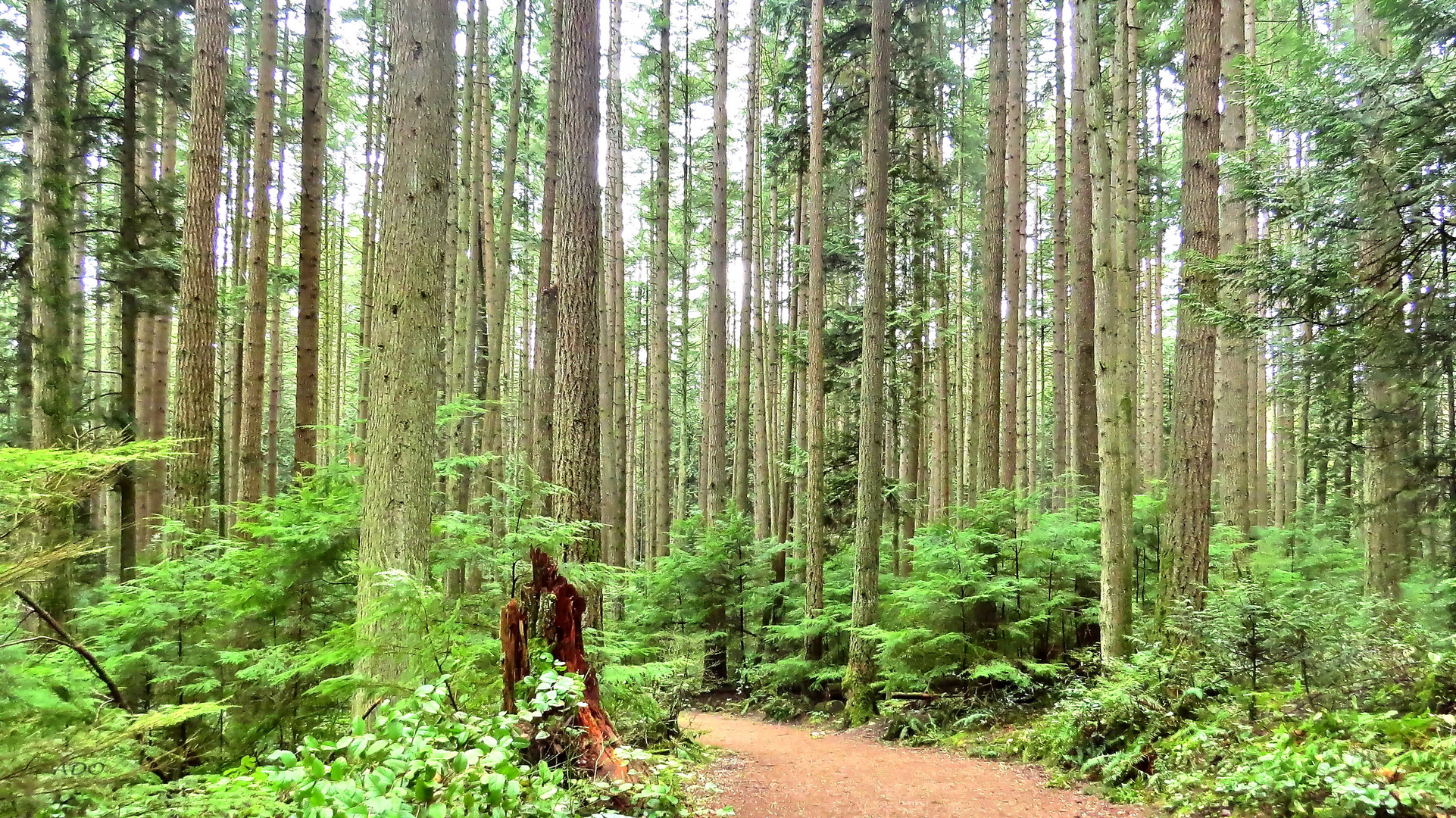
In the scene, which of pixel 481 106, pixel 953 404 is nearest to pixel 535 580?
pixel 481 106

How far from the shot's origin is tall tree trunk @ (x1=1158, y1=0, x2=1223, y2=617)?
7.53 m

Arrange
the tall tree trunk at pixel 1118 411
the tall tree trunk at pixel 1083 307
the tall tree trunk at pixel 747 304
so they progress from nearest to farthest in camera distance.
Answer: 1. the tall tree trunk at pixel 1118 411
2. the tall tree trunk at pixel 1083 307
3. the tall tree trunk at pixel 747 304

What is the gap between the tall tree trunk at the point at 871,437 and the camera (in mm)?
10070

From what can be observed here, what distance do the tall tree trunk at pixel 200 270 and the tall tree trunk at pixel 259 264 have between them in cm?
88

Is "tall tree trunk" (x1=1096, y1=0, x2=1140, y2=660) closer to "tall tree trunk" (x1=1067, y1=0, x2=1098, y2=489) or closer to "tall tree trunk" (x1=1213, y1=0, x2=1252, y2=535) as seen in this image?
"tall tree trunk" (x1=1213, y1=0, x2=1252, y2=535)

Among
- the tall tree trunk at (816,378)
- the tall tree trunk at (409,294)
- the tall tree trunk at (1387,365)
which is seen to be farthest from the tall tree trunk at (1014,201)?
the tall tree trunk at (409,294)

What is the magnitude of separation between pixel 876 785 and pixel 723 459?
8.38 m

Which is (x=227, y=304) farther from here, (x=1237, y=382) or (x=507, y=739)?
(x=1237, y=382)

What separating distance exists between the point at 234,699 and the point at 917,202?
13.5 m

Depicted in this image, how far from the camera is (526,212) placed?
72.9 feet

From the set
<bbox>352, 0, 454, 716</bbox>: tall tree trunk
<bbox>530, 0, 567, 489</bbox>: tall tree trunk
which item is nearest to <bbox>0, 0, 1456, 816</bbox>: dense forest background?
<bbox>352, 0, 454, 716</bbox>: tall tree trunk

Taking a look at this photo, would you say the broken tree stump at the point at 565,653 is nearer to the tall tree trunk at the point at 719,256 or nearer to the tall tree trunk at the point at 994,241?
the tall tree trunk at the point at 994,241

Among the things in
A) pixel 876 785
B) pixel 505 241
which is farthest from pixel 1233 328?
pixel 505 241

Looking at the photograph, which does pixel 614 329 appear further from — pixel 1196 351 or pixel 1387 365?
pixel 1387 365
